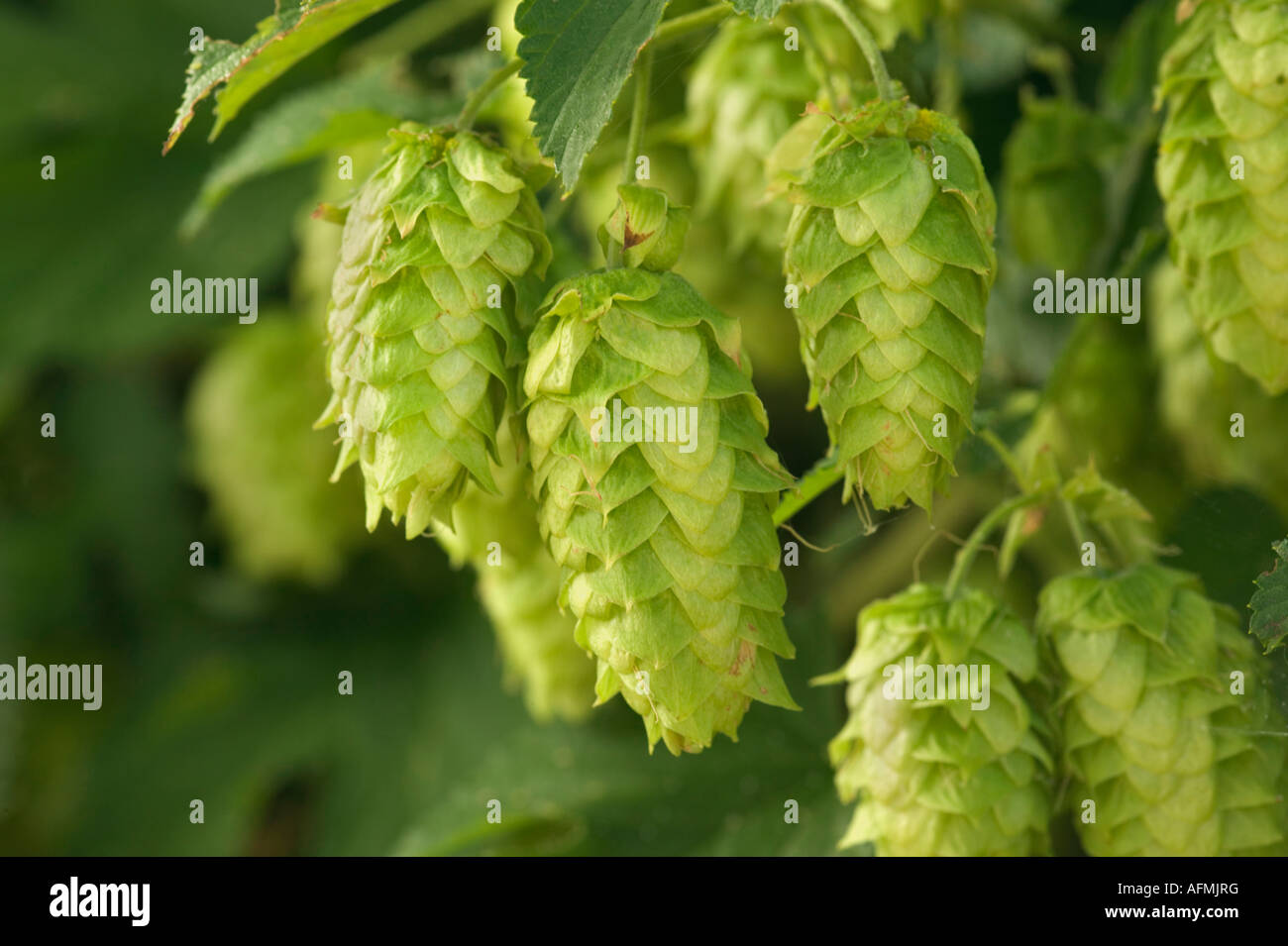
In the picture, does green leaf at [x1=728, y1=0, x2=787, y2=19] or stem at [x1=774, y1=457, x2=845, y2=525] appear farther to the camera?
stem at [x1=774, y1=457, x2=845, y2=525]

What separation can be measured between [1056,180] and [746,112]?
0.34 metres

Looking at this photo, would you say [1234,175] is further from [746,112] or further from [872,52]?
[746,112]

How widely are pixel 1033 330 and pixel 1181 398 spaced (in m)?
0.30

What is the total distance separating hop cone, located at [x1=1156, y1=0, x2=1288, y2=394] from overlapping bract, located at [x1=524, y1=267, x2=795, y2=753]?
41 cm

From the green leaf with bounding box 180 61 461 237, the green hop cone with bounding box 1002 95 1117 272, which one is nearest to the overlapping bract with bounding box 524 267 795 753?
the green leaf with bounding box 180 61 461 237

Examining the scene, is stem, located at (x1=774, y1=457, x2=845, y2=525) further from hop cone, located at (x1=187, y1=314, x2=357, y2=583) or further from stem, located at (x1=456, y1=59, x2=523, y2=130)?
hop cone, located at (x1=187, y1=314, x2=357, y2=583)

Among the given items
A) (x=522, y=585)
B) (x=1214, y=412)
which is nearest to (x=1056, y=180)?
(x=1214, y=412)

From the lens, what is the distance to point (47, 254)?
7.48 ft

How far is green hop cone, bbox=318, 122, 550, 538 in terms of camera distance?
2.98ft

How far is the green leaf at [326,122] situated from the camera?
131 cm

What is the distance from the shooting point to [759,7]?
2.83 ft

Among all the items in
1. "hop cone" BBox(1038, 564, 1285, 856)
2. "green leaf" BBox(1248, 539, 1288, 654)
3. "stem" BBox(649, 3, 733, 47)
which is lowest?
"hop cone" BBox(1038, 564, 1285, 856)
